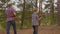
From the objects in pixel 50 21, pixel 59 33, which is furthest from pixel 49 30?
pixel 50 21

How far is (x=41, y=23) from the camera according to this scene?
1526cm

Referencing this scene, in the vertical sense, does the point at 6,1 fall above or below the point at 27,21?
above

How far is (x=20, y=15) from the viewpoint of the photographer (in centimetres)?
1388

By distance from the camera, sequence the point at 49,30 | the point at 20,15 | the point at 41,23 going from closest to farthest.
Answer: the point at 49,30, the point at 20,15, the point at 41,23

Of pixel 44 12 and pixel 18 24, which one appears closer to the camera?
pixel 18 24

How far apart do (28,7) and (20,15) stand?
1.02 meters

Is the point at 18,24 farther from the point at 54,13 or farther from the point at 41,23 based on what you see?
the point at 54,13

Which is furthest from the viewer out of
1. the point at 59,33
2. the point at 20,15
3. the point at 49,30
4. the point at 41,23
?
the point at 41,23

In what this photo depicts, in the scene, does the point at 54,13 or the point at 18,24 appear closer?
the point at 18,24

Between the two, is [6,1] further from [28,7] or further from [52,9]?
[52,9]

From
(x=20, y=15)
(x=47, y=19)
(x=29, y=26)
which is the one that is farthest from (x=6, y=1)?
(x=47, y=19)

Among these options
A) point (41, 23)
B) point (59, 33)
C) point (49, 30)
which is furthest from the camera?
point (41, 23)

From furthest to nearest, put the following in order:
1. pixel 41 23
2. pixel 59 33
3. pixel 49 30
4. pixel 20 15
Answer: pixel 41 23 → pixel 20 15 → pixel 49 30 → pixel 59 33

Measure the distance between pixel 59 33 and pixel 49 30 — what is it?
0.88 meters
